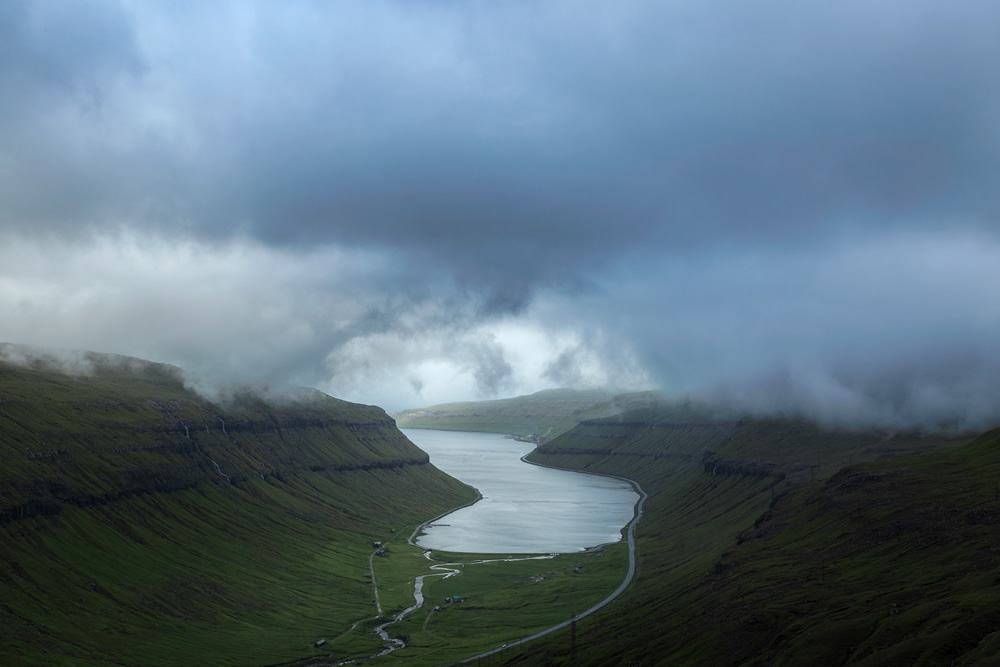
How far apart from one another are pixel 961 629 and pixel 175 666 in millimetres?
147044

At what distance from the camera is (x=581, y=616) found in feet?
639

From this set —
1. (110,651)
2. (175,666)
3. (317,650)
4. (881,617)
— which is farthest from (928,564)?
(110,651)

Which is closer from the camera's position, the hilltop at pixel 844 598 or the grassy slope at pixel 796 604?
the hilltop at pixel 844 598

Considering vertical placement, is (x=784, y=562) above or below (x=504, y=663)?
above

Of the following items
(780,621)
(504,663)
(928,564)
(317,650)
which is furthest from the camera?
(317,650)

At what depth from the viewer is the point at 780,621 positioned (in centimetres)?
13062

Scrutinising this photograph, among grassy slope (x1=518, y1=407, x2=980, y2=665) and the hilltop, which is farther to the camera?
grassy slope (x1=518, y1=407, x2=980, y2=665)

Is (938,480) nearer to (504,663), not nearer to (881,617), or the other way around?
(881,617)

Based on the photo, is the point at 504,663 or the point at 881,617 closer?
the point at 881,617

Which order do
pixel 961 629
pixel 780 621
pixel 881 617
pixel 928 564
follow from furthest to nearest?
pixel 928 564 < pixel 780 621 < pixel 881 617 < pixel 961 629

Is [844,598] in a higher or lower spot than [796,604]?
higher

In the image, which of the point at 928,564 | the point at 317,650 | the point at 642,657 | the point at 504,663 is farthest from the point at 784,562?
the point at 317,650

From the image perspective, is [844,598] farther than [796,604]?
No

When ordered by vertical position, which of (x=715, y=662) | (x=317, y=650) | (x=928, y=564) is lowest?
(x=317, y=650)
